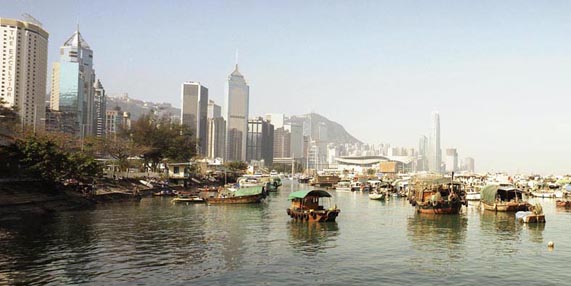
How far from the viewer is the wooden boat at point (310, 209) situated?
4497 cm

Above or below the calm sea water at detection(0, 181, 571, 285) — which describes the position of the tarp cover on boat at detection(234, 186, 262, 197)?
above

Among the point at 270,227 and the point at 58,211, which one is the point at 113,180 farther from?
the point at 270,227

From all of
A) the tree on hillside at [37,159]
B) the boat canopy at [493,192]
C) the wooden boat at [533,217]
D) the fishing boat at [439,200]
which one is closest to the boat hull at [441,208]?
the fishing boat at [439,200]

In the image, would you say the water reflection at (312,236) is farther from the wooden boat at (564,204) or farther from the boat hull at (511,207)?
the wooden boat at (564,204)

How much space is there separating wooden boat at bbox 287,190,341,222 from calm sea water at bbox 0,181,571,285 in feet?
3.59

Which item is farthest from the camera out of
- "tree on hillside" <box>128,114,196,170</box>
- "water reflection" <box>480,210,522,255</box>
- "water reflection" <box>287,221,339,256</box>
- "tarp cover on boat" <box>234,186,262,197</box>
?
"tree on hillside" <box>128,114,196,170</box>

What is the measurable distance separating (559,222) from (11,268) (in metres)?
48.7

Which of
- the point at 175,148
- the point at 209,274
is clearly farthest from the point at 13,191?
the point at 175,148

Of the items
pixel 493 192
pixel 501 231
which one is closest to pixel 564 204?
pixel 493 192

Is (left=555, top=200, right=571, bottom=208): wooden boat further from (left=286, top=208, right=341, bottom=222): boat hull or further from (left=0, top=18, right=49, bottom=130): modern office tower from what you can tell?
(left=0, top=18, right=49, bottom=130): modern office tower

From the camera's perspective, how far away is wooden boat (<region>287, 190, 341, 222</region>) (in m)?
45.0

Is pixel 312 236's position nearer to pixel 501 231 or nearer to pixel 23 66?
pixel 501 231

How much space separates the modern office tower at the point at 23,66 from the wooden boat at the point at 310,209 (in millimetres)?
138381

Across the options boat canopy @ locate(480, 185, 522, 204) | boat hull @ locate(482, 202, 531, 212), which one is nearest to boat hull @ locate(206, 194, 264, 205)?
boat canopy @ locate(480, 185, 522, 204)
